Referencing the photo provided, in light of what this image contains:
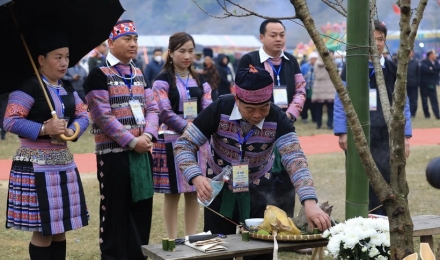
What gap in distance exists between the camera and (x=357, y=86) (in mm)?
4387

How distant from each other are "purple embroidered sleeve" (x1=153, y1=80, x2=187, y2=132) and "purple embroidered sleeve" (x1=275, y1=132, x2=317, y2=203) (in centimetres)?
194

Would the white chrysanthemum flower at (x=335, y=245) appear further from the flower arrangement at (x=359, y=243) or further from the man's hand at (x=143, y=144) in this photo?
the man's hand at (x=143, y=144)

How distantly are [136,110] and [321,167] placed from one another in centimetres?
695

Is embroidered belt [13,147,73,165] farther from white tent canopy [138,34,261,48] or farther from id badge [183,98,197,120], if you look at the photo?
white tent canopy [138,34,261,48]

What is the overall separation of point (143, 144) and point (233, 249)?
169 centimetres

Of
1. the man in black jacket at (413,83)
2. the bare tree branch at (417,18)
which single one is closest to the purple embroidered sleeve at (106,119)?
the bare tree branch at (417,18)

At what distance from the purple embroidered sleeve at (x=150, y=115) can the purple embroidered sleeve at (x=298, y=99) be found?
149cm

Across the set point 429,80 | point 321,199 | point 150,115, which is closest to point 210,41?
point 429,80

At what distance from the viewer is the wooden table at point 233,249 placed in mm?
4230

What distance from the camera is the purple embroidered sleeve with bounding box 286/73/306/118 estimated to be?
7.01 m

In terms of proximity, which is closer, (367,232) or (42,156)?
(367,232)

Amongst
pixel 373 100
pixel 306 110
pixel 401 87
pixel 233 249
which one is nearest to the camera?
pixel 401 87

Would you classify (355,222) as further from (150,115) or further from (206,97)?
(206,97)

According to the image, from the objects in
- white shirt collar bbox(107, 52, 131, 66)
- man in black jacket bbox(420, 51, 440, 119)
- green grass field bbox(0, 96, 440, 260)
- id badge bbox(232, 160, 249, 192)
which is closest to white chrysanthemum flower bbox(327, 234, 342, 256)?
id badge bbox(232, 160, 249, 192)
